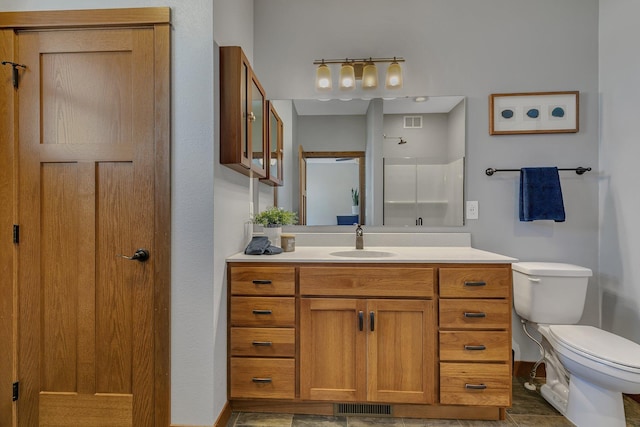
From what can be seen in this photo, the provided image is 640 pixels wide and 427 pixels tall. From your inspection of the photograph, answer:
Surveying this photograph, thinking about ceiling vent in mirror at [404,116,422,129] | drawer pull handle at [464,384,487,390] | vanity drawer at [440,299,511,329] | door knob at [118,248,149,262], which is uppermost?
ceiling vent in mirror at [404,116,422,129]

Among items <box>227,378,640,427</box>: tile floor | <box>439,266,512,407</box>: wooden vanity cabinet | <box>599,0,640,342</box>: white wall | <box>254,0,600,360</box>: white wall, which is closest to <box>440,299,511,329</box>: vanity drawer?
<box>439,266,512,407</box>: wooden vanity cabinet

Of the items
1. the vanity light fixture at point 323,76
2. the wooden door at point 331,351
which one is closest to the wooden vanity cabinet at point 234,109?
the vanity light fixture at point 323,76

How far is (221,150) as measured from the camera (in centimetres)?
156

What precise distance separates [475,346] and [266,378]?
1084 millimetres

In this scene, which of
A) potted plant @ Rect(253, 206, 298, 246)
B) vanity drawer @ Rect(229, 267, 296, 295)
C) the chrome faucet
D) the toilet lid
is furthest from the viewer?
the chrome faucet

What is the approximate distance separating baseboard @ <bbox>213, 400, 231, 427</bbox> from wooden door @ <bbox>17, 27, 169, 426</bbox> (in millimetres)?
311

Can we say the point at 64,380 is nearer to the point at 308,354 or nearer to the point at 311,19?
the point at 308,354

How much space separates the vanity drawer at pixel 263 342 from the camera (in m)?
1.63

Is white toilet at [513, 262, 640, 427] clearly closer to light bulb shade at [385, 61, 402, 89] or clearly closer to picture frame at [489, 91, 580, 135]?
picture frame at [489, 91, 580, 135]

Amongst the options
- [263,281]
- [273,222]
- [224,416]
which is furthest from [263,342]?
[273,222]

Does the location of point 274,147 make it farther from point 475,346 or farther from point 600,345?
point 600,345

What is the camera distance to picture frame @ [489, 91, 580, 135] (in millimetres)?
2111

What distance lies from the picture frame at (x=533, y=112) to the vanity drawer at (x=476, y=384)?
59.2 inches

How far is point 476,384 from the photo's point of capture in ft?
5.20
